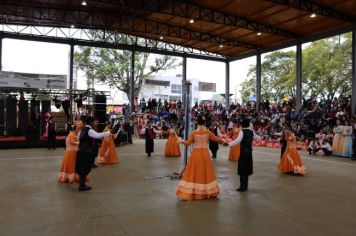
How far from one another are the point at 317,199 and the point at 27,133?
13.8 m

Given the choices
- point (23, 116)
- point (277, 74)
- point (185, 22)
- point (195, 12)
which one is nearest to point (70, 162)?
point (23, 116)

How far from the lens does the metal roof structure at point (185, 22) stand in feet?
57.1

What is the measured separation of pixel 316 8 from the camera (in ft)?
54.7

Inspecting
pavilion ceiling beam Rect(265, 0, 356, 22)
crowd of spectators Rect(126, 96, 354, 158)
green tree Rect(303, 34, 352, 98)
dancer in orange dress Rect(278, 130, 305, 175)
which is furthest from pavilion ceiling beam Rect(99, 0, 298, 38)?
dancer in orange dress Rect(278, 130, 305, 175)

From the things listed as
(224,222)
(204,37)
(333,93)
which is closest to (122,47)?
(204,37)

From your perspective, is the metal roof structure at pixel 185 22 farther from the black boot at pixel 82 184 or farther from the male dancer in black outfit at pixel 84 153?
the black boot at pixel 82 184

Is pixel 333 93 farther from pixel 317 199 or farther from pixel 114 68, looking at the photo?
pixel 317 199

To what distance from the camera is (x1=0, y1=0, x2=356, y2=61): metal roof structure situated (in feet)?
57.1

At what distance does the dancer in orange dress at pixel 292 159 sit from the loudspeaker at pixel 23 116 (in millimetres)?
13472

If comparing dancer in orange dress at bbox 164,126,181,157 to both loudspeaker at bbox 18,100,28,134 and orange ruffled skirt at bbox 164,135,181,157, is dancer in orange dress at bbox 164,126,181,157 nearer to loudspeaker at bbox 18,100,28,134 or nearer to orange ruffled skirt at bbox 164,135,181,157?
orange ruffled skirt at bbox 164,135,181,157

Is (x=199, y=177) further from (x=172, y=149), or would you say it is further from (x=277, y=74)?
(x=277, y=74)

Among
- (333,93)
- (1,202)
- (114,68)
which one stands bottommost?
(1,202)

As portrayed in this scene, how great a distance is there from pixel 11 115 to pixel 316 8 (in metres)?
16.0

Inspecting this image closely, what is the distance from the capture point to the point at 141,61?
32.9 metres
